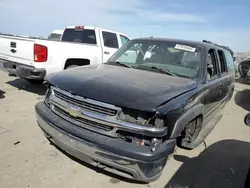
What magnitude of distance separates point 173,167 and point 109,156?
4.55 feet

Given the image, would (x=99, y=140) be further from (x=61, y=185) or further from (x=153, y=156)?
(x=61, y=185)

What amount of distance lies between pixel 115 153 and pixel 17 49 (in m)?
4.57

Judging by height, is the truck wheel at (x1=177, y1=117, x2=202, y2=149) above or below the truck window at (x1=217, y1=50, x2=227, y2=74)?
below

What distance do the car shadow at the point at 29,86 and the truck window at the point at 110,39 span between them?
249 centimetres

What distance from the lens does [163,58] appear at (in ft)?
12.9

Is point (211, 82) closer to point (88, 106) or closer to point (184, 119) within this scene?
point (184, 119)

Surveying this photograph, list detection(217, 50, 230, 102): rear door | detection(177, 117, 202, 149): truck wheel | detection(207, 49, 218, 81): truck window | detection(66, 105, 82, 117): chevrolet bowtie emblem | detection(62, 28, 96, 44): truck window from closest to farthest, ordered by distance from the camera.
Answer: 1. detection(66, 105, 82, 117): chevrolet bowtie emblem
2. detection(177, 117, 202, 149): truck wheel
3. detection(207, 49, 218, 81): truck window
4. detection(217, 50, 230, 102): rear door
5. detection(62, 28, 96, 44): truck window

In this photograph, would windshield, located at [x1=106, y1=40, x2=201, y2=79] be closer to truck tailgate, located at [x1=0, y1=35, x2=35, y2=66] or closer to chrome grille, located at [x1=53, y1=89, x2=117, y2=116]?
chrome grille, located at [x1=53, y1=89, x2=117, y2=116]

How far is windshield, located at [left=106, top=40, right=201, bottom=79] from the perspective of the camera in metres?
3.69

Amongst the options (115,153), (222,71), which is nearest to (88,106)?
(115,153)

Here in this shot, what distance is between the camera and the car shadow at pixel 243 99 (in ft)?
25.9

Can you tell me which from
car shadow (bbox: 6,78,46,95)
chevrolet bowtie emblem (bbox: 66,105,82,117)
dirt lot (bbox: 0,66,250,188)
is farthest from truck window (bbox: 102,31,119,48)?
chevrolet bowtie emblem (bbox: 66,105,82,117)

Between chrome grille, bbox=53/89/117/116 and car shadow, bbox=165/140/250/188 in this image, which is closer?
chrome grille, bbox=53/89/117/116

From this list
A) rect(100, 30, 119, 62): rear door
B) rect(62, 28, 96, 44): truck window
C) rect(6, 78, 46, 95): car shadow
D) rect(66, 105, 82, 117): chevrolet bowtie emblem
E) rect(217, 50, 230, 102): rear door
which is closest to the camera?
rect(66, 105, 82, 117): chevrolet bowtie emblem
